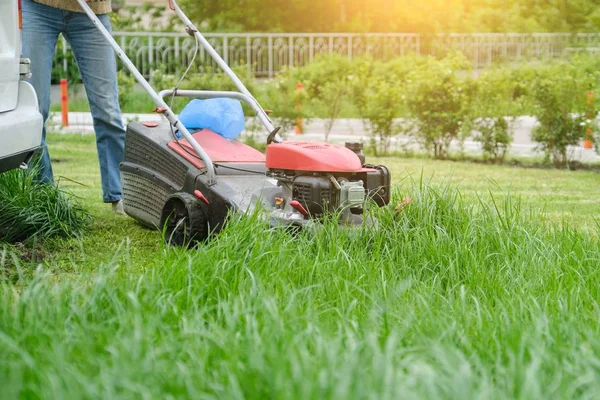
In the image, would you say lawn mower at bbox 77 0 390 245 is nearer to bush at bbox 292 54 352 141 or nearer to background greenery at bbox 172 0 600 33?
bush at bbox 292 54 352 141

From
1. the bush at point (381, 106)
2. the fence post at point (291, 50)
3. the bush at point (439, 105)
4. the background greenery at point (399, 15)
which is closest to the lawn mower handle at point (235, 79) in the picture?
the bush at point (439, 105)

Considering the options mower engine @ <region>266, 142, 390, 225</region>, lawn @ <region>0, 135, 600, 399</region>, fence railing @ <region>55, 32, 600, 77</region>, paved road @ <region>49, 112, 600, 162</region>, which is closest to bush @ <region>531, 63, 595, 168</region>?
paved road @ <region>49, 112, 600, 162</region>

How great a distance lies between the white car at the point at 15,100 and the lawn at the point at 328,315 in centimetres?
52

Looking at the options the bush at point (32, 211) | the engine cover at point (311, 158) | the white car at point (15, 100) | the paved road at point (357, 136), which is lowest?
the paved road at point (357, 136)

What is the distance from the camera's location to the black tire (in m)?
4.61

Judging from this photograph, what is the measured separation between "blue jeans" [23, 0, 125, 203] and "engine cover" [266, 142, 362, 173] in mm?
1531

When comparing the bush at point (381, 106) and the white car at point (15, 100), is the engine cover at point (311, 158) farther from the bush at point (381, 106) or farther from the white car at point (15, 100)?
the bush at point (381, 106)

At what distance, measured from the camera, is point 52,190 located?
5.11 m

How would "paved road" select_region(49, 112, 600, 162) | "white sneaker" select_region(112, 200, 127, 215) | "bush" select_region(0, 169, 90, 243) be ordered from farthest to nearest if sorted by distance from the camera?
"paved road" select_region(49, 112, 600, 162) < "white sneaker" select_region(112, 200, 127, 215) < "bush" select_region(0, 169, 90, 243)

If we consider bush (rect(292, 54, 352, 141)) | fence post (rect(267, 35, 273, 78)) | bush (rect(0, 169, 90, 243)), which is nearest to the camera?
bush (rect(0, 169, 90, 243))

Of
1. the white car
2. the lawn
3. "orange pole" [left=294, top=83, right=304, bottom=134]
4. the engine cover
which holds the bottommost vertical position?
"orange pole" [left=294, top=83, right=304, bottom=134]

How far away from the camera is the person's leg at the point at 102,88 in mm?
5633

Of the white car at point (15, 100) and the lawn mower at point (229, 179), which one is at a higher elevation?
the white car at point (15, 100)

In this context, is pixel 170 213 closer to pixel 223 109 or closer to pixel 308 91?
pixel 223 109
